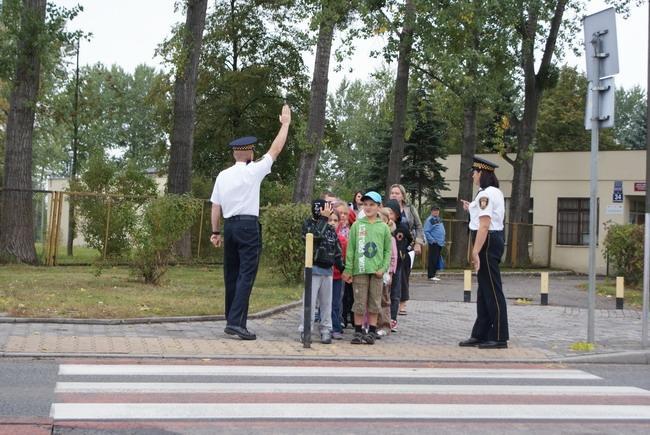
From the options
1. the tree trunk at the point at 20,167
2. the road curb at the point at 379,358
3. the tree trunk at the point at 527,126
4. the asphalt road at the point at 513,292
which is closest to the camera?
the road curb at the point at 379,358

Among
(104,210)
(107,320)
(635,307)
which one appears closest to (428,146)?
(104,210)

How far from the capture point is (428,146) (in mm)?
46625

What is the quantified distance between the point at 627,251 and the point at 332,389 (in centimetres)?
1833

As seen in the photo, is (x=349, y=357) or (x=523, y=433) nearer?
(x=523, y=433)

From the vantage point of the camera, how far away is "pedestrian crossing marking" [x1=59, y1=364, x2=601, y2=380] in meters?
7.94

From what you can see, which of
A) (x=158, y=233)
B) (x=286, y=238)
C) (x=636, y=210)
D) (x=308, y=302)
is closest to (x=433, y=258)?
(x=286, y=238)

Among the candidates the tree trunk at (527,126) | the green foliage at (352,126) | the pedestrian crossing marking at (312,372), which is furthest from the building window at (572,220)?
the green foliage at (352,126)

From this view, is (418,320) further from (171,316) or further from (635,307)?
(635,307)

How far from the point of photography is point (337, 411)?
6.65m

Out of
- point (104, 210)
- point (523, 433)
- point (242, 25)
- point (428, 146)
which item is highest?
point (242, 25)

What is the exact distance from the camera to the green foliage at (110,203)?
55.6ft

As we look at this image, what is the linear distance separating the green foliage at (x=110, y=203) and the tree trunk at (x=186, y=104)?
1076 millimetres

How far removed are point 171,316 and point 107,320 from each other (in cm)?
93

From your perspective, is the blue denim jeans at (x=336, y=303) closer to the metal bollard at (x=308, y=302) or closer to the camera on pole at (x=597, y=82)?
the metal bollard at (x=308, y=302)
